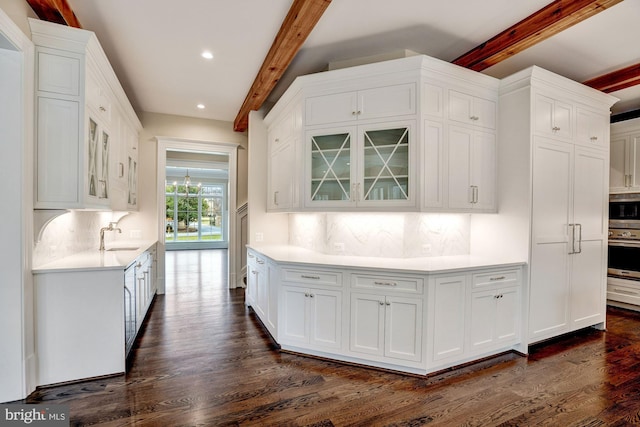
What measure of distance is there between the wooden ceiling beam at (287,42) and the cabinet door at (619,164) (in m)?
4.60

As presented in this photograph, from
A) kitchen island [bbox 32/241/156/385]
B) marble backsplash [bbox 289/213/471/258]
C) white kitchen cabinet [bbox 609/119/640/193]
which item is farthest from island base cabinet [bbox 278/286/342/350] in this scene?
white kitchen cabinet [bbox 609/119/640/193]

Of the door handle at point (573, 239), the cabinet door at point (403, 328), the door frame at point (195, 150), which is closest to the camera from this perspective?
the cabinet door at point (403, 328)

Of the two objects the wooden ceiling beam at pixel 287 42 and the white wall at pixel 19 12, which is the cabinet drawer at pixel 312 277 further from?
the white wall at pixel 19 12

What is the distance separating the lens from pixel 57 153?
2.28 metres

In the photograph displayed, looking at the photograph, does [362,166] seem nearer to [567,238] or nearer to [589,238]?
[567,238]

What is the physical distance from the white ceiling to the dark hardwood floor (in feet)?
9.36

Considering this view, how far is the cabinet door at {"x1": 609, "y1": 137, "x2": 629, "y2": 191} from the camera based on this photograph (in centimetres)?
420

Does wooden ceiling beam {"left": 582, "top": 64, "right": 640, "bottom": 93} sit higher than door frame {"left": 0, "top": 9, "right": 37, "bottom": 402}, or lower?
higher

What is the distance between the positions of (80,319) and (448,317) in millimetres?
2890

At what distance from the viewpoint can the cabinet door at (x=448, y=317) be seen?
2494 mm

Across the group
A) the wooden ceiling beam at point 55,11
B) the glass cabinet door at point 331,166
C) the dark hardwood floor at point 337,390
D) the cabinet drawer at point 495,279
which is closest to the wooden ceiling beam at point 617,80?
the cabinet drawer at point 495,279

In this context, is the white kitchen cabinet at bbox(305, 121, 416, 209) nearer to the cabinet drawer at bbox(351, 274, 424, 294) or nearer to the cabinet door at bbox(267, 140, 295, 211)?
the cabinet door at bbox(267, 140, 295, 211)

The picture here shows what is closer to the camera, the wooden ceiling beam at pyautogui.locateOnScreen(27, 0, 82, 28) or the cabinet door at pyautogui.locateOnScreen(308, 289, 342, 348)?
the wooden ceiling beam at pyautogui.locateOnScreen(27, 0, 82, 28)

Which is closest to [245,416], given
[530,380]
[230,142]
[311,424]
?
[311,424]
